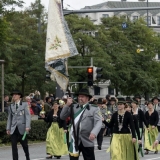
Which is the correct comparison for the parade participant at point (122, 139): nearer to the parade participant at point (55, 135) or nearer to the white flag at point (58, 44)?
the white flag at point (58, 44)

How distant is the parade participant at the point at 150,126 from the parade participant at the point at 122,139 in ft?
22.1

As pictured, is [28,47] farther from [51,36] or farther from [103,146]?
[51,36]

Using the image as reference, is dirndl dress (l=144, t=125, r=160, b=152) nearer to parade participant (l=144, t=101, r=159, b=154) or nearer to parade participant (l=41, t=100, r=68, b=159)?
parade participant (l=144, t=101, r=159, b=154)

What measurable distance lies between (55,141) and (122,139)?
543 centimetres

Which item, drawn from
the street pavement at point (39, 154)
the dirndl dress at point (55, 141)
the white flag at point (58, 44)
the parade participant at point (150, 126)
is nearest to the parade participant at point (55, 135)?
the dirndl dress at point (55, 141)

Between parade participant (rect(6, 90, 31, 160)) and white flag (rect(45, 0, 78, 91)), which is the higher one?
white flag (rect(45, 0, 78, 91))

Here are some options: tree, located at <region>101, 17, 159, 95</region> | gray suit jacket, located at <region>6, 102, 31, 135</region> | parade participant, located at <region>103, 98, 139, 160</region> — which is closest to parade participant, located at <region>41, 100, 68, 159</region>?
gray suit jacket, located at <region>6, 102, 31, 135</region>

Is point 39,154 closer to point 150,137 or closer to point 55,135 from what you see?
point 55,135

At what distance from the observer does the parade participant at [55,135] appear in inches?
761

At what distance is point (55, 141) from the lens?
1973 cm

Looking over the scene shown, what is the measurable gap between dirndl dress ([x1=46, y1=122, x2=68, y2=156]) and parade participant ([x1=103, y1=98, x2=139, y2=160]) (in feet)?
16.4

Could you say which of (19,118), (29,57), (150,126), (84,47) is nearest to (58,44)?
(19,118)

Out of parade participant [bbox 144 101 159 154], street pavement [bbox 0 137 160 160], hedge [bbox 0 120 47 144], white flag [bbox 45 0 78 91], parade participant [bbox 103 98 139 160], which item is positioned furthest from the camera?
hedge [bbox 0 120 47 144]

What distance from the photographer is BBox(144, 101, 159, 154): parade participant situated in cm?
2131
